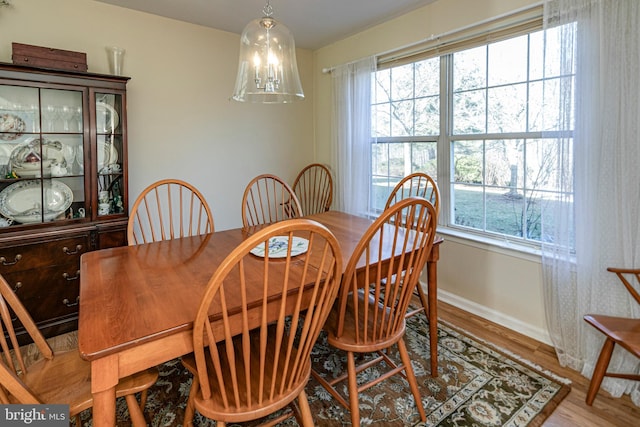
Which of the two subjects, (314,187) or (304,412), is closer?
(304,412)

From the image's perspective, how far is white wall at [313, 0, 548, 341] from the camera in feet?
7.52

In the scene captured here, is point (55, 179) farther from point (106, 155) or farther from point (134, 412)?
point (134, 412)

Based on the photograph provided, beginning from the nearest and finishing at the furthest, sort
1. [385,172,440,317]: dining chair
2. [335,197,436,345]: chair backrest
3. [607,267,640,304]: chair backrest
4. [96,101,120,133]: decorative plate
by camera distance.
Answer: [335,197,436,345]: chair backrest < [607,267,640,304]: chair backrest < [385,172,440,317]: dining chair < [96,101,120,133]: decorative plate

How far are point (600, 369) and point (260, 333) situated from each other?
163cm

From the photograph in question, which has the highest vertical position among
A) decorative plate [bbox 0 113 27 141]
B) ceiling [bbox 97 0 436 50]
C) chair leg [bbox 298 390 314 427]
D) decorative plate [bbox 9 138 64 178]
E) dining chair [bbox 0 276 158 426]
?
ceiling [bbox 97 0 436 50]

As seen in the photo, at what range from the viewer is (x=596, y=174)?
187 centimetres

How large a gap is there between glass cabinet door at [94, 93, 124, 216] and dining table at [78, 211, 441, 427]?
1021 mm

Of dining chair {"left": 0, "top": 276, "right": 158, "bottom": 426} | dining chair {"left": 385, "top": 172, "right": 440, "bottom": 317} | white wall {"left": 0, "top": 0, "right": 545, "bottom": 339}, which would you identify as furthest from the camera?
white wall {"left": 0, "top": 0, "right": 545, "bottom": 339}

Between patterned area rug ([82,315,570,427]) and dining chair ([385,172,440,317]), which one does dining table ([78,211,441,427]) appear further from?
dining chair ([385,172,440,317])

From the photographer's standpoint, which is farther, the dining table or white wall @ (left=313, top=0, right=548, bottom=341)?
white wall @ (left=313, top=0, right=548, bottom=341)

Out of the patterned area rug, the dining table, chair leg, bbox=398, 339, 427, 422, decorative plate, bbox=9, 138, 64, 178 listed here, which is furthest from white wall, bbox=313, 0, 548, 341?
decorative plate, bbox=9, 138, 64, 178

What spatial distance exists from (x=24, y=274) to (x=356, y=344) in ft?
7.14

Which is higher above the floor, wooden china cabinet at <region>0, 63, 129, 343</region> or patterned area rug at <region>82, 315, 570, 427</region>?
wooden china cabinet at <region>0, 63, 129, 343</region>

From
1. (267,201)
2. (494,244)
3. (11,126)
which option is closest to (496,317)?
(494,244)
